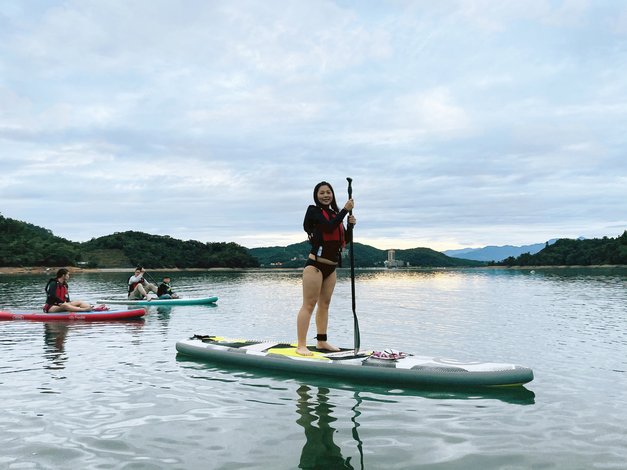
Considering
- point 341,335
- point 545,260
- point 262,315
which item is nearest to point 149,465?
point 341,335

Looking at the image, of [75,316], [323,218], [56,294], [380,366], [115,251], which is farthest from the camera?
[115,251]

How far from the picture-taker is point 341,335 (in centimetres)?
1689

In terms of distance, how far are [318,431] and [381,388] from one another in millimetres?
2446

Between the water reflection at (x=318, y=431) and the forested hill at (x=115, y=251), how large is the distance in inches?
5054

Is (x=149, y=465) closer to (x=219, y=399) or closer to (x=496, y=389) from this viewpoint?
(x=219, y=399)

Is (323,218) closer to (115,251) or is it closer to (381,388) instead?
(381,388)

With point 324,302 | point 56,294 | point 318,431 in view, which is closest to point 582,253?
point 56,294

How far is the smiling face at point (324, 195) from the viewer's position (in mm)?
9336

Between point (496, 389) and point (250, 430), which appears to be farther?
point (496, 389)

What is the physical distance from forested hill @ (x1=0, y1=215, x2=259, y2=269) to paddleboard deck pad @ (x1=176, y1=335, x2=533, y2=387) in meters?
126

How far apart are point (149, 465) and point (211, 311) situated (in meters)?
20.5

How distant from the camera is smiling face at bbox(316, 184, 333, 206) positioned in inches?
368

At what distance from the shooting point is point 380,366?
8812 mm

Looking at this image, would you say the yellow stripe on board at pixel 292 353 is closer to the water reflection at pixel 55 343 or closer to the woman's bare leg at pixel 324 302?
the woman's bare leg at pixel 324 302
